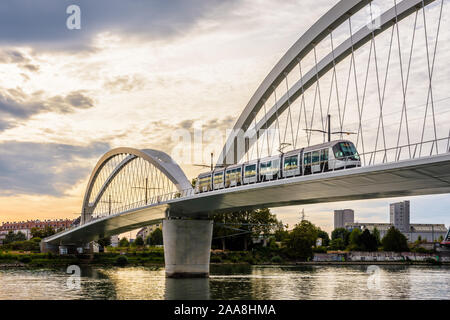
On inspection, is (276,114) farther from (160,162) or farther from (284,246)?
(284,246)

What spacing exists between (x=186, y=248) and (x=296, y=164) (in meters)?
19.3

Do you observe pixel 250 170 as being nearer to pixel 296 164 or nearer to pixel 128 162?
pixel 296 164

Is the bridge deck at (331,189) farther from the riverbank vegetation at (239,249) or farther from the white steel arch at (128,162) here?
the riverbank vegetation at (239,249)

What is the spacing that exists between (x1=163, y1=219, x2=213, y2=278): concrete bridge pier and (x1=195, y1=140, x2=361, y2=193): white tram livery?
24.5 ft

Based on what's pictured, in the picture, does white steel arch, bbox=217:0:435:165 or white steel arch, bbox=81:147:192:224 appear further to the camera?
white steel arch, bbox=81:147:192:224

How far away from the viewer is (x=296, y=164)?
132 feet

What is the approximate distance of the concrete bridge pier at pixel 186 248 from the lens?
55562 mm

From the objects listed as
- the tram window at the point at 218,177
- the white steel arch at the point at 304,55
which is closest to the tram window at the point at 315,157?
the white steel arch at the point at 304,55

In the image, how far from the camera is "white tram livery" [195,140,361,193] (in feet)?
123

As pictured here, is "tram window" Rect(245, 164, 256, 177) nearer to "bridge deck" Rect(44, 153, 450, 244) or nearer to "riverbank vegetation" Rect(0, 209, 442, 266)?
"bridge deck" Rect(44, 153, 450, 244)

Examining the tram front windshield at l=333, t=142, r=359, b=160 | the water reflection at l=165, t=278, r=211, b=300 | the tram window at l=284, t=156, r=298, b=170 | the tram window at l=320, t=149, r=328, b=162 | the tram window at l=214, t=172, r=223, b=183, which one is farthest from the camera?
the tram window at l=214, t=172, r=223, b=183

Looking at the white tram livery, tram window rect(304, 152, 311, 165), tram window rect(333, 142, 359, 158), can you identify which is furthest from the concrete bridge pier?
tram window rect(333, 142, 359, 158)

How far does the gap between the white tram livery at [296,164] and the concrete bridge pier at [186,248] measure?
7470 millimetres

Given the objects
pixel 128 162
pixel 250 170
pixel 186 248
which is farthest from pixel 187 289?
pixel 128 162
